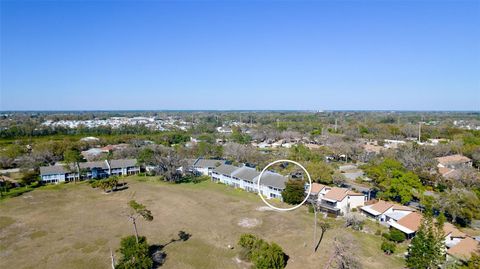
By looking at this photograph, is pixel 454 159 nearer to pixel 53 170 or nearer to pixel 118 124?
pixel 53 170

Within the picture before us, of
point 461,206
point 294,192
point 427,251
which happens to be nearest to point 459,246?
point 427,251

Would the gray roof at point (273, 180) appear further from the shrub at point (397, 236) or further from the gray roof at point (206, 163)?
the shrub at point (397, 236)

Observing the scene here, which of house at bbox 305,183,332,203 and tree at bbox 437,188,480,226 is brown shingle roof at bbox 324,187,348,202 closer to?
house at bbox 305,183,332,203

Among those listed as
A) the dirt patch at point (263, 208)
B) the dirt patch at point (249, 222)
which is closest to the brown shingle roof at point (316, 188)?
the dirt patch at point (263, 208)

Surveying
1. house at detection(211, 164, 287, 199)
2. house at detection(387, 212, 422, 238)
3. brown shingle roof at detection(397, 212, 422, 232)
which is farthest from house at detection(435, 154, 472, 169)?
house at detection(211, 164, 287, 199)

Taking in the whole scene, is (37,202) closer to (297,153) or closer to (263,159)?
(263,159)

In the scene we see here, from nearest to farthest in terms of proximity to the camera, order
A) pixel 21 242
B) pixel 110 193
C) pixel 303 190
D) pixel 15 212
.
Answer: pixel 21 242
pixel 15 212
pixel 303 190
pixel 110 193

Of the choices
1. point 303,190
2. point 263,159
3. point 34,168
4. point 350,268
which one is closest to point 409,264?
point 350,268
